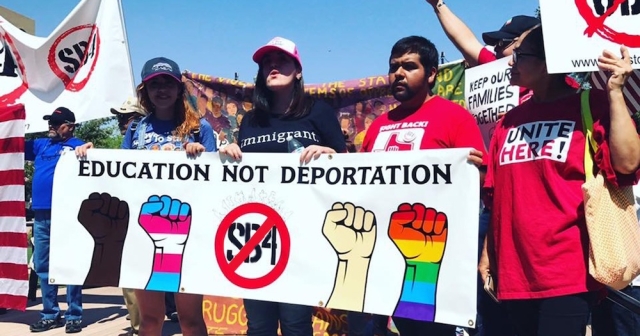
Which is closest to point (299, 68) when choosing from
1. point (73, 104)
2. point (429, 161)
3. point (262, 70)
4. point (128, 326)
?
point (262, 70)

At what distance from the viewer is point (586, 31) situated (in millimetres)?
1984

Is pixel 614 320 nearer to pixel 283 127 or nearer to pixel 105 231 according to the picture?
pixel 283 127

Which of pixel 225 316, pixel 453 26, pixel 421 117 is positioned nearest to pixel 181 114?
pixel 421 117

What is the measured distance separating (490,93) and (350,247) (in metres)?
1.43

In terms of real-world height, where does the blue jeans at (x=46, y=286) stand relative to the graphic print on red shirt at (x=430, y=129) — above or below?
below

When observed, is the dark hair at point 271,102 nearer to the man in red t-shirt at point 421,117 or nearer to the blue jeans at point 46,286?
the man in red t-shirt at point 421,117

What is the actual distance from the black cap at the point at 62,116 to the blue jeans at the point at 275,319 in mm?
3202

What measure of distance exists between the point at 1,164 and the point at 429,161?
2843mm

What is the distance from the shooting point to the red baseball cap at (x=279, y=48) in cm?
265

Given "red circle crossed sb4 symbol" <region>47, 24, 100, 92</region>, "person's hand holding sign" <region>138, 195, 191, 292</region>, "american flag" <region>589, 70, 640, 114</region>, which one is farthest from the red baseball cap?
"red circle crossed sb4 symbol" <region>47, 24, 100, 92</region>

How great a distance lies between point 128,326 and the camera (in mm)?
5199

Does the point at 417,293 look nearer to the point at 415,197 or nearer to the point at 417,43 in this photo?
the point at 415,197

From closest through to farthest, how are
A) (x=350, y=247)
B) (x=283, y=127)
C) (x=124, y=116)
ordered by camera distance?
(x=350, y=247) < (x=283, y=127) < (x=124, y=116)

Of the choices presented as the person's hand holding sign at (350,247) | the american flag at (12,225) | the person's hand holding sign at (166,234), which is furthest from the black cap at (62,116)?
the person's hand holding sign at (350,247)
